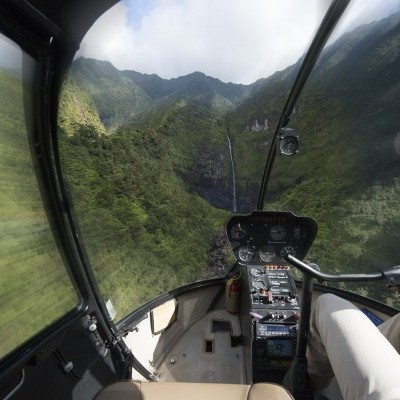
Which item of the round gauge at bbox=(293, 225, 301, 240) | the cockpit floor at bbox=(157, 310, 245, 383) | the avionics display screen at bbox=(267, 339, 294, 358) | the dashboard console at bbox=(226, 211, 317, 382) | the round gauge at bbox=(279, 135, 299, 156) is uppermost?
the round gauge at bbox=(279, 135, 299, 156)

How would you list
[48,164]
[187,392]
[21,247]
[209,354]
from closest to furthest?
[187,392] < [48,164] < [21,247] < [209,354]

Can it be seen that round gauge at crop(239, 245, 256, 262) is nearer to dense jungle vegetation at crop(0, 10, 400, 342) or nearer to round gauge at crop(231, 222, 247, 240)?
round gauge at crop(231, 222, 247, 240)

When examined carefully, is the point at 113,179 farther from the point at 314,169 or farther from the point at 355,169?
the point at 355,169

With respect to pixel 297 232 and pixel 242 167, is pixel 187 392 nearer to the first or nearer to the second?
pixel 297 232

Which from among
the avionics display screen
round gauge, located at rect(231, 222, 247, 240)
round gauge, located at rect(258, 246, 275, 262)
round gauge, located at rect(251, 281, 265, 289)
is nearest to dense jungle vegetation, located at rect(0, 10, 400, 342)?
round gauge, located at rect(231, 222, 247, 240)

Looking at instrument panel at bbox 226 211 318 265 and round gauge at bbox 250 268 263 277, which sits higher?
instrument panel at bbox 226 211 318 265

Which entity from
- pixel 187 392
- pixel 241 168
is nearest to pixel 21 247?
pixel 187 392

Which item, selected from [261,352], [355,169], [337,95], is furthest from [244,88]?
[261,352]
